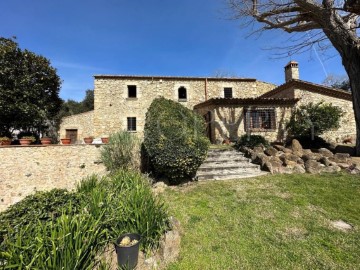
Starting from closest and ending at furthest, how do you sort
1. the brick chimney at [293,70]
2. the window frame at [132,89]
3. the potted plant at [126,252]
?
the potted plant at [126,252] < the brick chimney at [293,70] < the window frame at [132,89]

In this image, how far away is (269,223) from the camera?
363 cm

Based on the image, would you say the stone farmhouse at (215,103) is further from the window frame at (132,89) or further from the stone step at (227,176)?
the stone step at (227,176)

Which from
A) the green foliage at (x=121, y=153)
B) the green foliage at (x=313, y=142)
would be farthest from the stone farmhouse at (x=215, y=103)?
the green foliage at (x=121, y=153)

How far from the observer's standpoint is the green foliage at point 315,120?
36.1 ft

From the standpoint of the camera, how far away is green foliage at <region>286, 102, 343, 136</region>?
11000mm

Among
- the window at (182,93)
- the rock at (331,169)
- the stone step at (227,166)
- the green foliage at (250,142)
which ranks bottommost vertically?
the rock at (331,169)

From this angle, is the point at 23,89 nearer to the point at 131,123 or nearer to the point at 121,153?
the point at 131,123

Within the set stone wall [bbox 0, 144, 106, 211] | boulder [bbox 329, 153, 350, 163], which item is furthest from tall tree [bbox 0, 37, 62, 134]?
boulder [bbox 329, 153, 350, 163]

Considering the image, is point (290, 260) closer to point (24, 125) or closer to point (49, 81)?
point (24, 125)

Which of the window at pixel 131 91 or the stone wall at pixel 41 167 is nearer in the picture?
the stone wall at pixel 41 167

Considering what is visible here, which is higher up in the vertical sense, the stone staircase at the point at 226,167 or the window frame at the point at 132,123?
the window frame at the point at 132,123

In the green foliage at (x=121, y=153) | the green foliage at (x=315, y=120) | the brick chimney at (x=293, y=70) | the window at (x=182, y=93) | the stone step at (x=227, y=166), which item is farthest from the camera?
the window at (x=182, y=93)

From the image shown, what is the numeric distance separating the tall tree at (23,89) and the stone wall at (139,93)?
3.37 m

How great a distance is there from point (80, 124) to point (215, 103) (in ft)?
37.0
